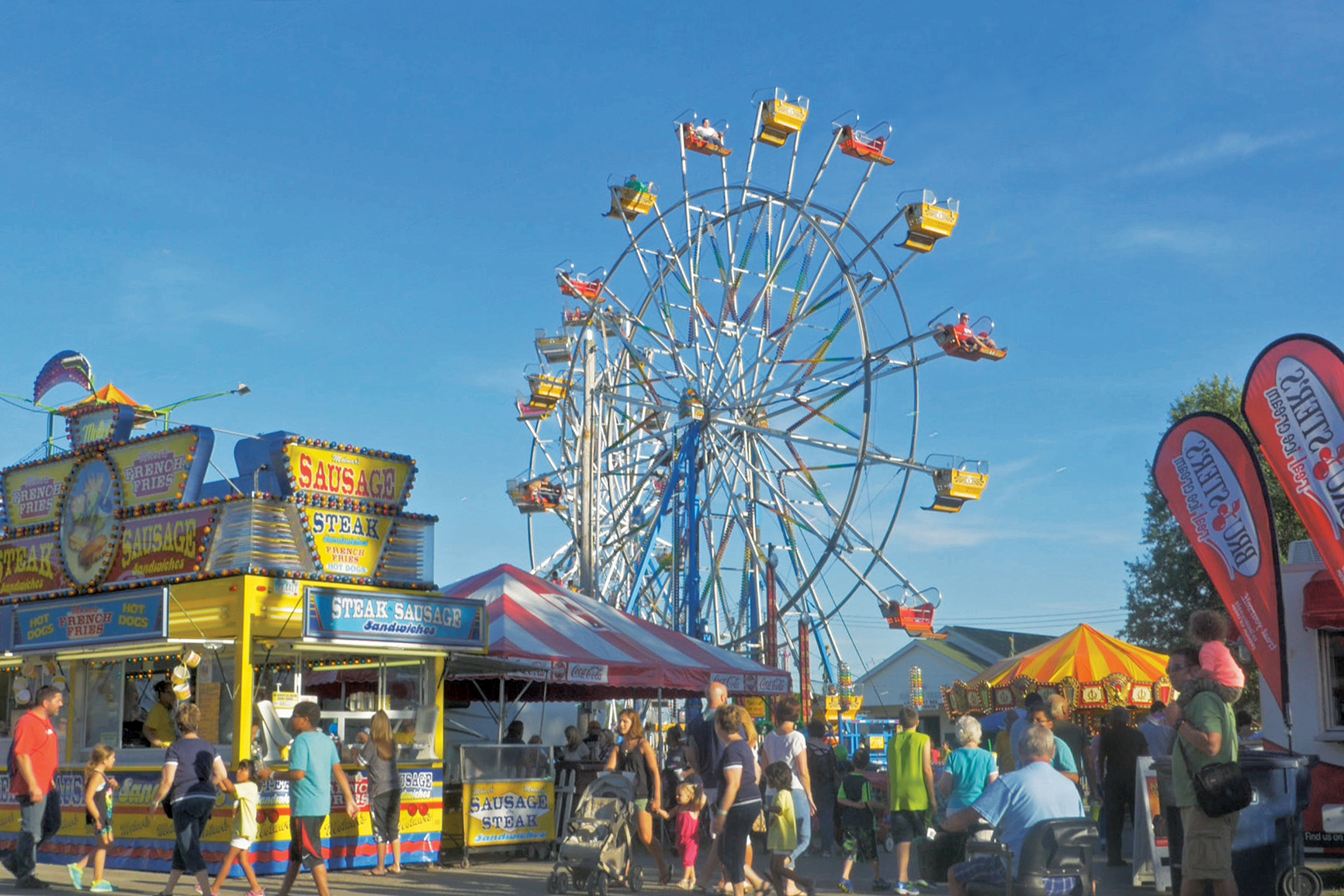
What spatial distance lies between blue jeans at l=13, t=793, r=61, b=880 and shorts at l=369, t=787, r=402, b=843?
2.40 m

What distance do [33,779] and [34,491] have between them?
219 inches

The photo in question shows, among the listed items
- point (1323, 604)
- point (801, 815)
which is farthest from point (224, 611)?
point (1323, 604)

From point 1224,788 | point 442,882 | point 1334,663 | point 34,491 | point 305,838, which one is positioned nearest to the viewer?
point 1224,788

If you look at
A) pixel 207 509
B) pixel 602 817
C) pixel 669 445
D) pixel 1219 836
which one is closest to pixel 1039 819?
pixel 1219 836

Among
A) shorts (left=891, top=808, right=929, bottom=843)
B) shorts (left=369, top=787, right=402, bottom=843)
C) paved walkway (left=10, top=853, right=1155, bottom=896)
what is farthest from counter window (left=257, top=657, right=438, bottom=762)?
shorts (left=891, top=808, right=929, bottom=843)

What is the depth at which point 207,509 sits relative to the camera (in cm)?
1223

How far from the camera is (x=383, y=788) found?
11375 millimetres

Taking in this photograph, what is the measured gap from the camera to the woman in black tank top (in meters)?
Result: 10.5

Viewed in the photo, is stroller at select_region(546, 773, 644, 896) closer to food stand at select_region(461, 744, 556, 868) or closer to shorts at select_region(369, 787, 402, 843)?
shorts at select_region(369, 787, 402, 843)

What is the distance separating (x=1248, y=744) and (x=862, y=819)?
2986 mm

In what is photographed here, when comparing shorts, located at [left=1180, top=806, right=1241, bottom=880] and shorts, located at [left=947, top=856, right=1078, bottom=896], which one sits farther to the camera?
shorts, located at [left=1180, top=806, right=1241, bottom=880]

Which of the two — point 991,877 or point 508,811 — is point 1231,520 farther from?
point 508,811

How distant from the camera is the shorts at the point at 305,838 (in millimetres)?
8742

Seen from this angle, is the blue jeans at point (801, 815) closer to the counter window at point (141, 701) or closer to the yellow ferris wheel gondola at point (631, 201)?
the counter window at point (141, 701)
